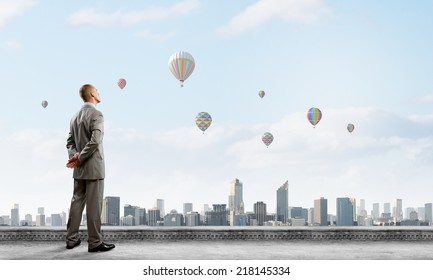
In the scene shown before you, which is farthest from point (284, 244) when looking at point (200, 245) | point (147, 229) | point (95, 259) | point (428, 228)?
point (95, 259)

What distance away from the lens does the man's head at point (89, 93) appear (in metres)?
8.05

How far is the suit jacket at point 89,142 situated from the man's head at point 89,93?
10 cm

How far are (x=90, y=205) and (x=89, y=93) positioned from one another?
4.82ft

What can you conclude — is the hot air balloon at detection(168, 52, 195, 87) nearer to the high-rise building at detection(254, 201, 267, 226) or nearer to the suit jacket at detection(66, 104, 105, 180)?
the high-rise building at detection(254, 201, 267, 226)

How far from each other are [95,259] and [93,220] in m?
0.72

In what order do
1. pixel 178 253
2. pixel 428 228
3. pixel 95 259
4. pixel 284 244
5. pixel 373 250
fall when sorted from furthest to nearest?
1. pixel 428 228
2. pixel 284 244
3. pixel 373 250
4. pixel 178 253
5. pixel 95 259

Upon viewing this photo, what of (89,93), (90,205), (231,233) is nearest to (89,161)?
(90,205)

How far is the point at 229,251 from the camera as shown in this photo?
9.09m

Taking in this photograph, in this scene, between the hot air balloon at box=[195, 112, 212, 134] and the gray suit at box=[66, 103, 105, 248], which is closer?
the gray suit at box=[66, 103, 105, 248]

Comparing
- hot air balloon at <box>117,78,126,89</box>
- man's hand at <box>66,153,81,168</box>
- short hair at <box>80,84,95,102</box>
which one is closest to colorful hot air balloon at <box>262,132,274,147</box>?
hot air balloon at <box>117,78,126,89</box>

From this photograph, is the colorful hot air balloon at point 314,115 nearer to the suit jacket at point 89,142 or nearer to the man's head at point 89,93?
the man's head at point 89,93

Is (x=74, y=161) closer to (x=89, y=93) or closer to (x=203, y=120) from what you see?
(x=89, y=93)

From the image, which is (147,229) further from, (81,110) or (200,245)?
(81,110)

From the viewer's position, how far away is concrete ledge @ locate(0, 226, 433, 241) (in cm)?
1076
